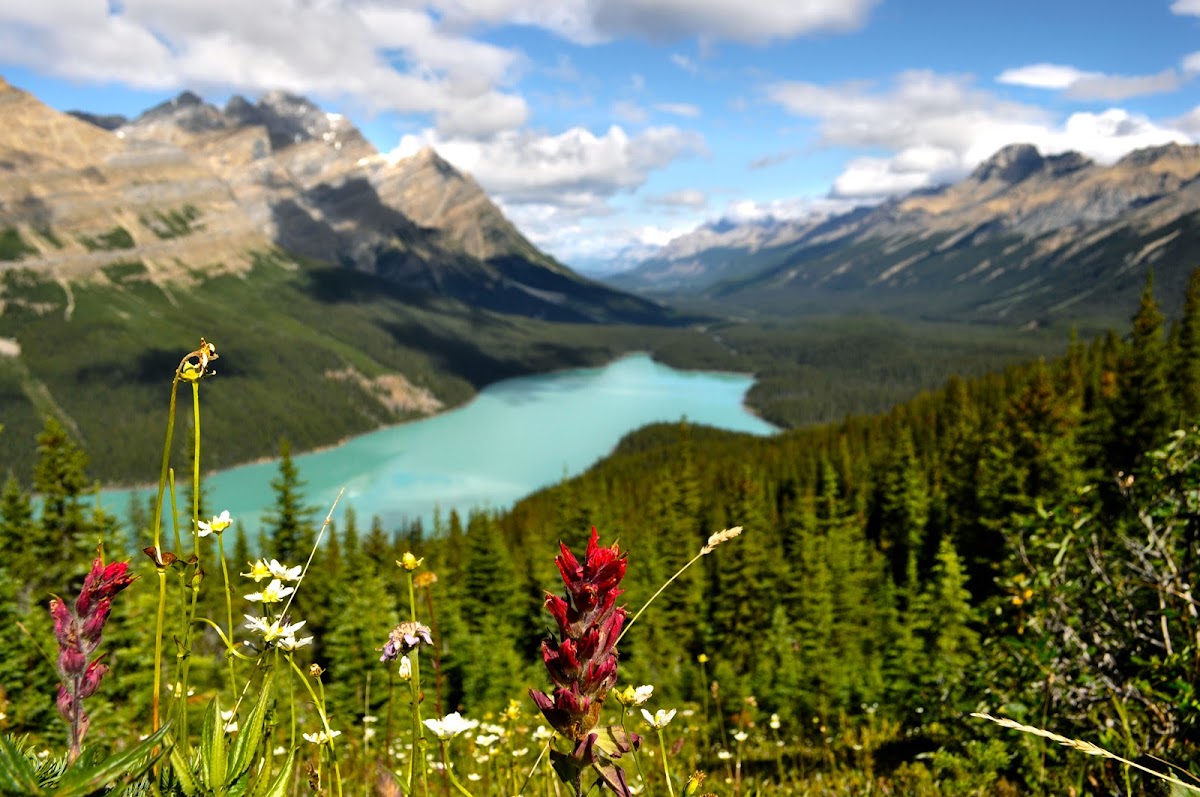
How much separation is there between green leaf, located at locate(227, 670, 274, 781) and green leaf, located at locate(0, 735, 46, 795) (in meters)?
0.53

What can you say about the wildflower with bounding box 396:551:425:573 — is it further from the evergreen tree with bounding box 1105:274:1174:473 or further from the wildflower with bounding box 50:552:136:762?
the evergreen tree with bounding box 1105:274:1174:473

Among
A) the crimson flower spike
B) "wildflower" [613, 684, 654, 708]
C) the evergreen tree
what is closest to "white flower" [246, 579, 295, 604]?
the crimson flower spike

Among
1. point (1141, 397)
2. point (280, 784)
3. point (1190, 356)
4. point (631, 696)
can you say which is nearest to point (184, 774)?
point (280, 784)

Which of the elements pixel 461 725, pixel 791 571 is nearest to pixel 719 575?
pixel 791 571

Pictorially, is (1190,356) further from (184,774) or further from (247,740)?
(184,774)

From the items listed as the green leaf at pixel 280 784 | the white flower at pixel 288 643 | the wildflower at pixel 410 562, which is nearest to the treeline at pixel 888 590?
the wildflower at pixel 410 562

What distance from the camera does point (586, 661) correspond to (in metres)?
1.57

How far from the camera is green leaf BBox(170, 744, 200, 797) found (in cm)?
159

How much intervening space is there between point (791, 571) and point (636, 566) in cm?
911

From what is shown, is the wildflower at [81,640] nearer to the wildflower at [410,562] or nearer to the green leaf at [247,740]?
Result: the green leaf at [247,740]

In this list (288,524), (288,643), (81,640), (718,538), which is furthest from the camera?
(288,524)

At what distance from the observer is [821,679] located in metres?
22.6

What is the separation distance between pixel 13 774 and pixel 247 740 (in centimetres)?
60

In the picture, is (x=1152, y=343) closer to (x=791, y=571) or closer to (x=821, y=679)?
(x=791, y=571)
